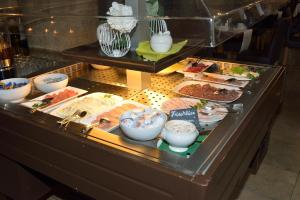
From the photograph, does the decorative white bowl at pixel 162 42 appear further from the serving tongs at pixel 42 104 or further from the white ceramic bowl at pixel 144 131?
the serving tongs at pixel 42 104

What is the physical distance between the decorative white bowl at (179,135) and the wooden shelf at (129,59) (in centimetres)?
26

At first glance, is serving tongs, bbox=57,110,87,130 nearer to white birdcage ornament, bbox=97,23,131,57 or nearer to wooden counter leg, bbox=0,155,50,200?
white birdcage ornament, bbox=97,23,131,57

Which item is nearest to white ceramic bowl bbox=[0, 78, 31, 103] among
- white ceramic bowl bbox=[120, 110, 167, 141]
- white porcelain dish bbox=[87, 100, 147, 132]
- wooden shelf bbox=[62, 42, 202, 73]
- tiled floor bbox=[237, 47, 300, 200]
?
wooden shelf bbox=[62, 42, 202, 73]

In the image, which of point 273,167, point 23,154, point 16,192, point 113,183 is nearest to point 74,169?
point 113,183

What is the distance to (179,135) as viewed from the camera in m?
1.05

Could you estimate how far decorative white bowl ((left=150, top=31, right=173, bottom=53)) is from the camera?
4.22ft

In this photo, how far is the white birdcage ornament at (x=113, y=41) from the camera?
139 cm

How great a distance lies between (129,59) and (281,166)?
5.37 ft

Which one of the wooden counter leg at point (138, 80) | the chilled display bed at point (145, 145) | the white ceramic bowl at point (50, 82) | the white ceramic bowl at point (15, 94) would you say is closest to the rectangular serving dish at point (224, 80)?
the chilled display bed at point (145, 145)

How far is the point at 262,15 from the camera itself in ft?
5.68

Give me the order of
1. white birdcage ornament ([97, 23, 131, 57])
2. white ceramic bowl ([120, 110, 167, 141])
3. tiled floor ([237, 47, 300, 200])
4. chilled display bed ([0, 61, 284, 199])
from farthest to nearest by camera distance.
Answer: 1. tiled floor ([237, 47, 300, 200])
2. white birdcage ornament ([97, 23, 131, 57])
3. white ceramic bowl ([120, 110, 167, 141])
4. chilled display bed ([0, 61, 284, 199])

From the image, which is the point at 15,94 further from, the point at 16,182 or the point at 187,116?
the point at 187,116

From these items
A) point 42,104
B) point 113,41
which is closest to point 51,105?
point 42,104

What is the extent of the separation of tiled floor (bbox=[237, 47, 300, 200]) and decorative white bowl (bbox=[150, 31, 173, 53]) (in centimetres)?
122
